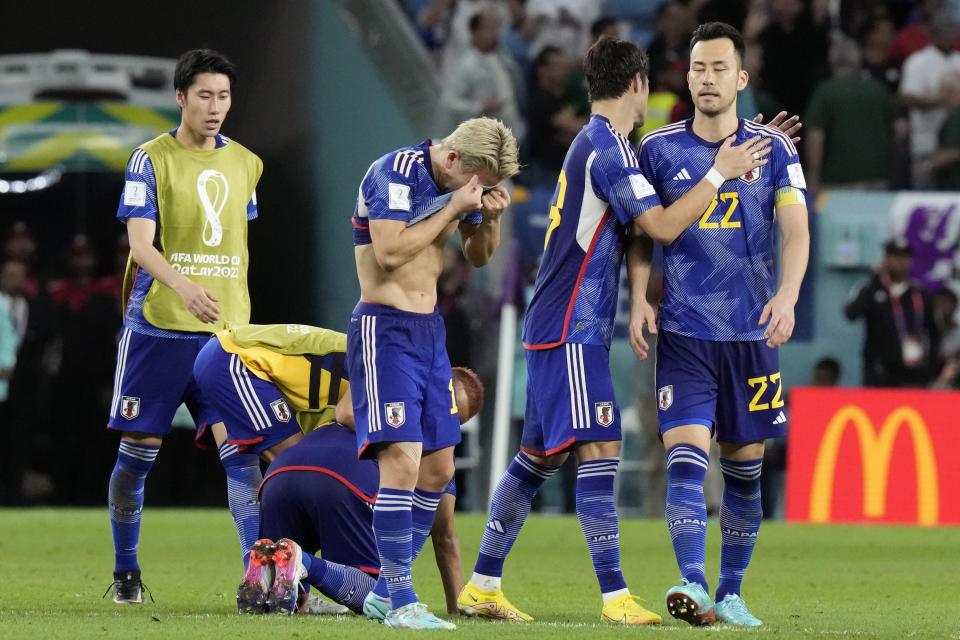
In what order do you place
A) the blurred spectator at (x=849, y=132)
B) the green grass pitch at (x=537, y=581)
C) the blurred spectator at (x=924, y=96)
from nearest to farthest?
the green grass pitch at (x=537, y=581)
the blurred spectator at (x=849, y=132)
the blurred spectator at (x=924, y=96)

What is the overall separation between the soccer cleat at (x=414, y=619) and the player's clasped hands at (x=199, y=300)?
1.65m

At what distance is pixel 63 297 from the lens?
13.9 m

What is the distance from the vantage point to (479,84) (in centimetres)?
1411

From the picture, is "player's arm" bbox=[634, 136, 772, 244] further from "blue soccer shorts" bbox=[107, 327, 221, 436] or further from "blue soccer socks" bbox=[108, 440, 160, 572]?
"blue soccer socks" bbox=[108, 440, 160, 572]

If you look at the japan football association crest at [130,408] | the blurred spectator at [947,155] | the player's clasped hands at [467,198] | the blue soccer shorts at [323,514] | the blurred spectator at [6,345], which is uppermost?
the blurred spectator at [947,155]

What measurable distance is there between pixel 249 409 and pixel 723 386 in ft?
6.39

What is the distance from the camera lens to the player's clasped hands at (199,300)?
21.1ft

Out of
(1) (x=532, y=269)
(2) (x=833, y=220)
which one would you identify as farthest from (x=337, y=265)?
(2) (x=833, y=220)

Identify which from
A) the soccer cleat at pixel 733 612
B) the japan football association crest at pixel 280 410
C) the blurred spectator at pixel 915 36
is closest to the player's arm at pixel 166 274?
the japan football association crest at pixel 280 410

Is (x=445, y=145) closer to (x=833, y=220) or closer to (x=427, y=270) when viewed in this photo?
(x=427, y=270)

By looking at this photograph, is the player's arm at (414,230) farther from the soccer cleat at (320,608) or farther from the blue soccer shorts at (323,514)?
the soccer cleat at (320,608)

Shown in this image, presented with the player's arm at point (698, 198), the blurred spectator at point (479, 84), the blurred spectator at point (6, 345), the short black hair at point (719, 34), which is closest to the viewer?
the player's arm at point (698, 198)

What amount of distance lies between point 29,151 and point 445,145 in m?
9.11

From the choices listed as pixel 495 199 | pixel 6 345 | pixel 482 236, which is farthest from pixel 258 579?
pixel 6 345
